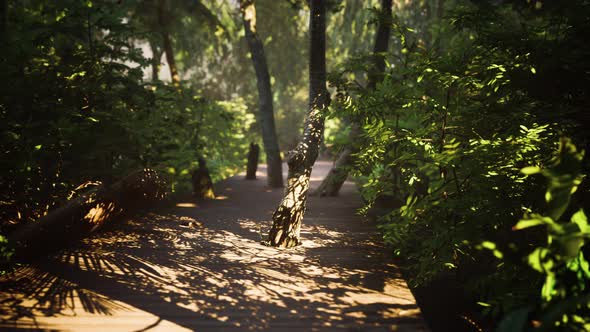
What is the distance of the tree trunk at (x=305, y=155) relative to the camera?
6.79 m

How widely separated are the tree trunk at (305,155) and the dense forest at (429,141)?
0.02 metres

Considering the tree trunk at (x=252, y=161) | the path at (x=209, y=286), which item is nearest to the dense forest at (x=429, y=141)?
the path at (x=209, y=286)

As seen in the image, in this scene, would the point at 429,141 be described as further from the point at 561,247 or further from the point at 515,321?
the point at 515,321

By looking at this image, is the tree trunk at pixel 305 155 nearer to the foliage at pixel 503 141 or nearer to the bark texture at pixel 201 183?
the foliage at pixel 503 141

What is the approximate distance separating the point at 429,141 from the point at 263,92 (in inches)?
395

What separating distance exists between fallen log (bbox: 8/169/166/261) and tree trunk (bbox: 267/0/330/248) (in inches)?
124

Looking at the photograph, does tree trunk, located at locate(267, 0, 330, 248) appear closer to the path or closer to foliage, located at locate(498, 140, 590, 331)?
the path

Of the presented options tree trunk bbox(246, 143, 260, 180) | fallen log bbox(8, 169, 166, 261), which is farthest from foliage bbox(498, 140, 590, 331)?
tree trunk bbox(246, 143, 260, 180)

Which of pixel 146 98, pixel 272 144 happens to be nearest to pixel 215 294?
pixel 146 98

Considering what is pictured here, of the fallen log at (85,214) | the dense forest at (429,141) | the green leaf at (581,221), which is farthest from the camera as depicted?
the fallen log at (85,214)

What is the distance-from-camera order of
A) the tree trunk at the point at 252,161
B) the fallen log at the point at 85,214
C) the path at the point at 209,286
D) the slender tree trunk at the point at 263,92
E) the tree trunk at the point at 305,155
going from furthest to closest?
the tree trunk at the point at 252,161
the slender tree trunk at the point at 263,92
the tree trunk at the point at 305,155
the fallen log at the point at 85,214
the path at the point at 209,286

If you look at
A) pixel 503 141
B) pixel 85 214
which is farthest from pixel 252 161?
pixel 503 141

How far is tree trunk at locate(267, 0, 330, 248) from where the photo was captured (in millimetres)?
6789

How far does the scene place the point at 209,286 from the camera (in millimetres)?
5086
